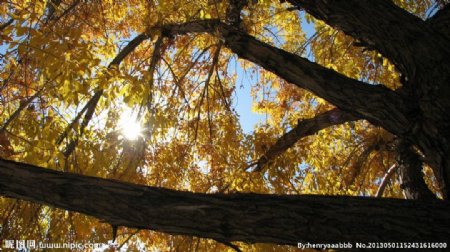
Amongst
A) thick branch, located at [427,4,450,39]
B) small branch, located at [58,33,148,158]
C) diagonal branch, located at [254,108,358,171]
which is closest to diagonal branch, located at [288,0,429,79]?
thick branch, located at [427,4,450,39]

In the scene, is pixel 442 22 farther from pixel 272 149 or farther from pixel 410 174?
pixel 272 149

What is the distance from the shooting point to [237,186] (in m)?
4.08

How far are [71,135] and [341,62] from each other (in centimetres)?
343

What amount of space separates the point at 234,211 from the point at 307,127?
6.16 ft

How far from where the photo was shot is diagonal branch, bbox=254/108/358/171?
305cm

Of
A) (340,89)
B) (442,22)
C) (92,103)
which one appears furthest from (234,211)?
(92,103)

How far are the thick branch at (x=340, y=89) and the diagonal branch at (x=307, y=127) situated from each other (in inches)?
32.5

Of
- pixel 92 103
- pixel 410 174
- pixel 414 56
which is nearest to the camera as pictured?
pixel 414 56

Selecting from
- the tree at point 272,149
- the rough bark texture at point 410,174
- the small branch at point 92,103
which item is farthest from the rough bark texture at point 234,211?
the small branch at point 92,103

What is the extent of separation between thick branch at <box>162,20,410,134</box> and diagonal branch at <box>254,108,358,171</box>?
0.83 m

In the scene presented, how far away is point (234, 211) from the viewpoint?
1.69 metres

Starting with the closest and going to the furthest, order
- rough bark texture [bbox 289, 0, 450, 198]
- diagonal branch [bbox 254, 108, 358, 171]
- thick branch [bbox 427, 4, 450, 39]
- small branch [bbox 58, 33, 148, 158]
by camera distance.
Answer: rough bark texture [bbox 289, 0, 450, 198] → thick branch [bbox 427, 4, 450, 39] → diagonal branch [bbox 254, 108, 358, 171] → small branch [bbox 58, 33, 148, 158]

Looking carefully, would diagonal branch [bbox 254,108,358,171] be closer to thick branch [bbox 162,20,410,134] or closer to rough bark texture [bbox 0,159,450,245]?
thick branch [bbox 162,20,410,134]

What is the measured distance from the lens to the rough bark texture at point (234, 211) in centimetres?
164
